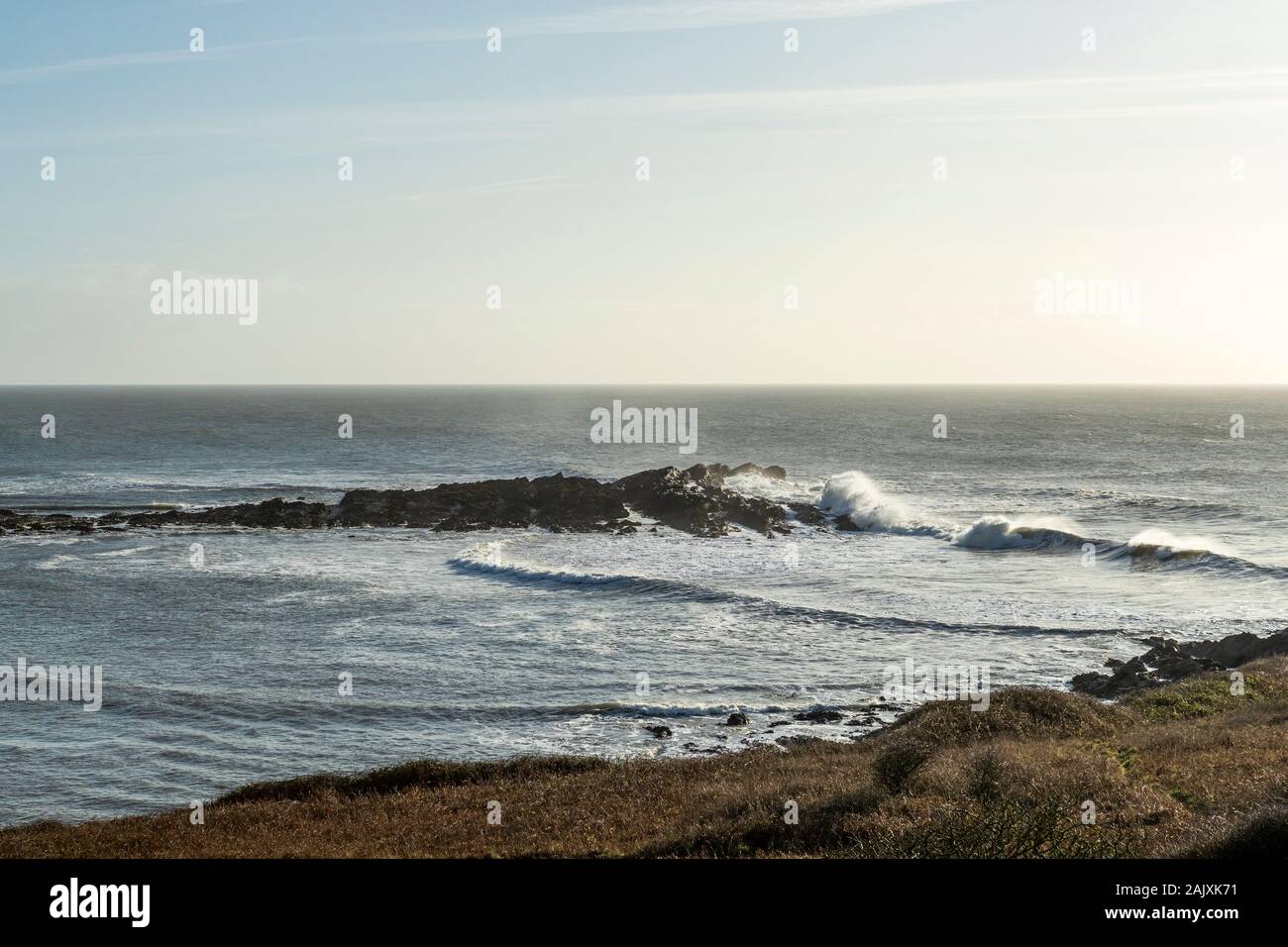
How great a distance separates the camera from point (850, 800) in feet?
48.8

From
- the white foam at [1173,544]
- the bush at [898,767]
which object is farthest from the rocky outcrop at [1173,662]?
the white foam at [1173,544]

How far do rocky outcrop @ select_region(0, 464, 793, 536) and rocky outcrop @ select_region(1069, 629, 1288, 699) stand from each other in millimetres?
28908

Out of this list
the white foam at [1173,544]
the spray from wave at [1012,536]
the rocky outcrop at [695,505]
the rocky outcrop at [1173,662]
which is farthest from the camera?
the rocky outcrop at [695,505]

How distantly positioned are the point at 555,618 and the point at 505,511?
2807 cm

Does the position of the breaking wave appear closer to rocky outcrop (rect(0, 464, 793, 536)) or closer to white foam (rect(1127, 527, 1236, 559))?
rocky outcrop (rect(0, 464, 793, 536))

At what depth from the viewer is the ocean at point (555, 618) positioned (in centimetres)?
2394

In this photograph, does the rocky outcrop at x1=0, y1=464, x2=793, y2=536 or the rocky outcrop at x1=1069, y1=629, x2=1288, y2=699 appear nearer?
the rocky outcrop at x1=1069, y1=629, x2=1288, y2=699

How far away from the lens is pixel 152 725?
24531 millimetres

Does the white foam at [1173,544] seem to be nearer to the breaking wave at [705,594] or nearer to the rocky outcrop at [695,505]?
the breaking wave at [705,594]

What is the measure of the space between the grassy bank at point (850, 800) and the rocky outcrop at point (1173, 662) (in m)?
4.21

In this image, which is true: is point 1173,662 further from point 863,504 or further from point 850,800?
point 863,504

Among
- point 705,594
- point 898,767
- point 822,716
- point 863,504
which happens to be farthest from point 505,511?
point 898,767

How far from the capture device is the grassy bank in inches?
461

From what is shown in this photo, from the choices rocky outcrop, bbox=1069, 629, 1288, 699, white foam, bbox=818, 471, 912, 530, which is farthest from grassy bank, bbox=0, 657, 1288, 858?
white foam, bbox=818, 471, 912, 530
